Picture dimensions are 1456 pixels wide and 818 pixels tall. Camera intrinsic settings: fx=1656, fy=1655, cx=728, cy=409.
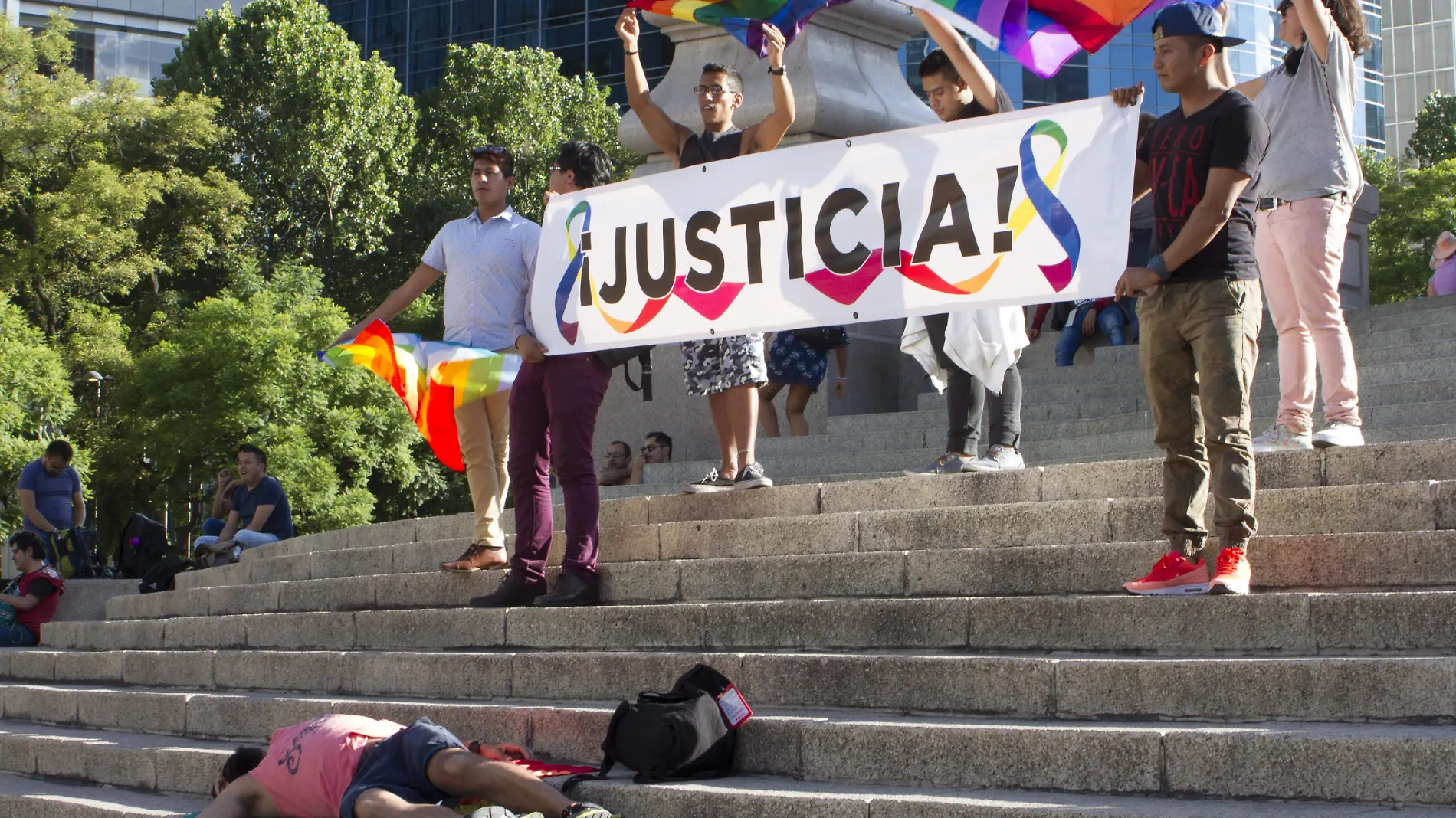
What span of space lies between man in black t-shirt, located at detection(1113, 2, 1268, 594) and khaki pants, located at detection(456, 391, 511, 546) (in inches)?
134

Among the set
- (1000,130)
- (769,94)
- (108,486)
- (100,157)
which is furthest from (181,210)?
(1000,130)

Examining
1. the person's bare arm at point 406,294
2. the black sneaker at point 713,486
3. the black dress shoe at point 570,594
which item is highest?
the person's bare arm at point 406,294

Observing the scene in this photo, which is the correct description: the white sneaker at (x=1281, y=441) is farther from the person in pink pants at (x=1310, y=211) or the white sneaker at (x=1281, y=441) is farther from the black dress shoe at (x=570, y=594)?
the black dress shoe at (x=570, y=594)

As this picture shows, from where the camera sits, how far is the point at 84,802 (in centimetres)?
719

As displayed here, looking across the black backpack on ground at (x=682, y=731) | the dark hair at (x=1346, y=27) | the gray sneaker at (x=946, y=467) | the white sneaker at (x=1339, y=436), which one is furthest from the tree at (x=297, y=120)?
the black backpack on ground at (x=682, y=731)

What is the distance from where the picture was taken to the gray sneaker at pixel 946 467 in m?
7.32

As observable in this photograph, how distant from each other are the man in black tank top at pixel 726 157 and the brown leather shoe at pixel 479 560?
980 mm

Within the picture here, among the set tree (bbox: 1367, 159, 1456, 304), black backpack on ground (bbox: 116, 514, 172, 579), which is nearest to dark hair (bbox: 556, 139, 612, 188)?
black backpack on ground (bbox: 116, 514, 172, 579)

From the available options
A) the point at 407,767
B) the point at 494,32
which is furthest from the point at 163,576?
the point at 494,32

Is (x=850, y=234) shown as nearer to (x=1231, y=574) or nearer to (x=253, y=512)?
(x=1231, y=574)

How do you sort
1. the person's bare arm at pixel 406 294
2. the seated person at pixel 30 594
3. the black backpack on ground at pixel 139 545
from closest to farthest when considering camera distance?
1. the person's bare arm at pixel 406 294
2. the seated person at pixel 30 594
3. the black backpack on ground at pixel 139 545

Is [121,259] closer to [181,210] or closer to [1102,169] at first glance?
[181,210]

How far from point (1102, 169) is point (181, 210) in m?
32.4

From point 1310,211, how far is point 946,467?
1895 millimetres
